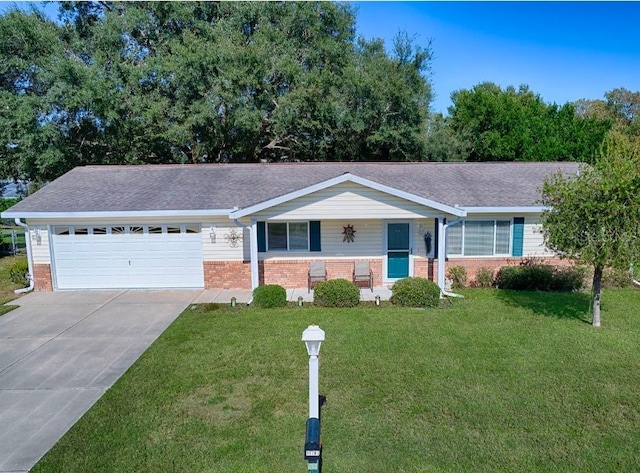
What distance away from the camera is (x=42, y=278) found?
13711 millimetres

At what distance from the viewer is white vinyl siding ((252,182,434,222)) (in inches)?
481

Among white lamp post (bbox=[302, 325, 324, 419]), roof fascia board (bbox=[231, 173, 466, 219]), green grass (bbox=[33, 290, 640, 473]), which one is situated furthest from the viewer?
roof fascia board (bbox=[231, 173, 466, 219])

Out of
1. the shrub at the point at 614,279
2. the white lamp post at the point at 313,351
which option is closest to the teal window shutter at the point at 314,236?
the white lamp post at the point at 313,351

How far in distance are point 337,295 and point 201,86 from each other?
14338 mm

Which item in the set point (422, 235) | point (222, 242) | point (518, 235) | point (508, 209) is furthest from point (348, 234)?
point (518, 235)

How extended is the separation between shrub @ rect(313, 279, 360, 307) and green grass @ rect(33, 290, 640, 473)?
122 cm

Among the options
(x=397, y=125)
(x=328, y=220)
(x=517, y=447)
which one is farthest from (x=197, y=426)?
(x=397, y=125)

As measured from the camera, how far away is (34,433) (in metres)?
5.86

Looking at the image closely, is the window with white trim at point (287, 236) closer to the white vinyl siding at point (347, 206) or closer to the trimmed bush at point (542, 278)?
the white vinyl siding at point (347, 206)

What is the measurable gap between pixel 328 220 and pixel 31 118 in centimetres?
1450

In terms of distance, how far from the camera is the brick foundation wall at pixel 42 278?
13633mm

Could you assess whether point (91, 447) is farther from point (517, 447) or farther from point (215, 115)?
point (215, 115)

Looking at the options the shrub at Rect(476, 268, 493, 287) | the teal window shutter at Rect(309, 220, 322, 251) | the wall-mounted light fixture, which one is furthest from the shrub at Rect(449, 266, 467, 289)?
the wall-mounted light fixture

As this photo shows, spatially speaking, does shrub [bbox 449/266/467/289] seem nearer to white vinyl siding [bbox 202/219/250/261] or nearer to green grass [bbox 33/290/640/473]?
→ green grass [bbox 33/290/640/473]
